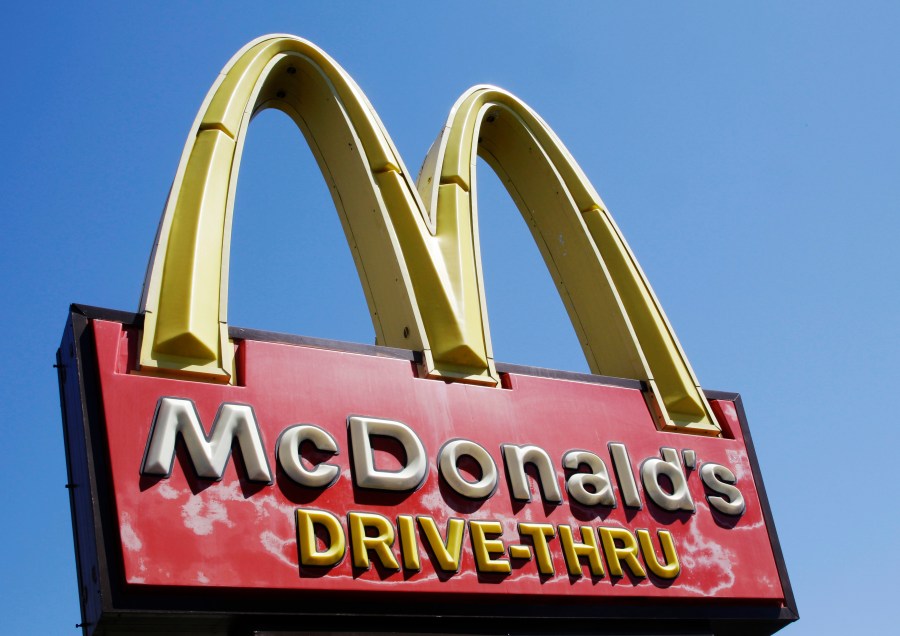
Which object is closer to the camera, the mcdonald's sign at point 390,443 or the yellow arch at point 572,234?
the mcdonald's sign at point 390,443

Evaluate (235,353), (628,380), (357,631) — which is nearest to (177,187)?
(235,353)

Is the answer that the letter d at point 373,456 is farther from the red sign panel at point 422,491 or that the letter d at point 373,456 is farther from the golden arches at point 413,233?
the golden arches at point 413,233

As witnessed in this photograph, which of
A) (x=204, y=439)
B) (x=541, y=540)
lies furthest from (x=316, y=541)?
(x=541, y=540)

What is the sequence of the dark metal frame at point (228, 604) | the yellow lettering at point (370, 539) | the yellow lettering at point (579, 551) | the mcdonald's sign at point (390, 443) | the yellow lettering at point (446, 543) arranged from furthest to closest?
1. the yellow lettering at point (579, 551)
2. the yellow lettering at point (446, 543)
3. the yellow lettering at point (370, 539)
4. the mcdonald's sign at point (390, 443)
5. the dark metal frame at point (228, 604)

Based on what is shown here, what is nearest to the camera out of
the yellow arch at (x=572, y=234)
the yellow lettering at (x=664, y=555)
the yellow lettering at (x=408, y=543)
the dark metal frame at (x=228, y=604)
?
the dark metal frame at (x=228, y=604)

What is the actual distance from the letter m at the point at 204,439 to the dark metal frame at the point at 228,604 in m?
0.31

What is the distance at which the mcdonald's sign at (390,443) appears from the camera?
5980 millimetres

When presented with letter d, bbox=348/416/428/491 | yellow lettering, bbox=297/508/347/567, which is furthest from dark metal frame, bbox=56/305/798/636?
letter d, bbox=348/416/428/491

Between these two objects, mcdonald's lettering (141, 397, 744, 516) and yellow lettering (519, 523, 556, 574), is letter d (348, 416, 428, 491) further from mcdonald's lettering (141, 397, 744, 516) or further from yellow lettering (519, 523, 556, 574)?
yellow lettering (519, 523, 556, 574)

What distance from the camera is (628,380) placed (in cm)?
886

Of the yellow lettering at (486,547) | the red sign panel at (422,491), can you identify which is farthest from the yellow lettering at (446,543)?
the yellow lettering at (486,547)

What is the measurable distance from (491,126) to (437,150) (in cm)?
116

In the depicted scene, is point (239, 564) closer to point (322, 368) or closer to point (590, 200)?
point (322, 368)

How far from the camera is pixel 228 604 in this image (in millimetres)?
5832
